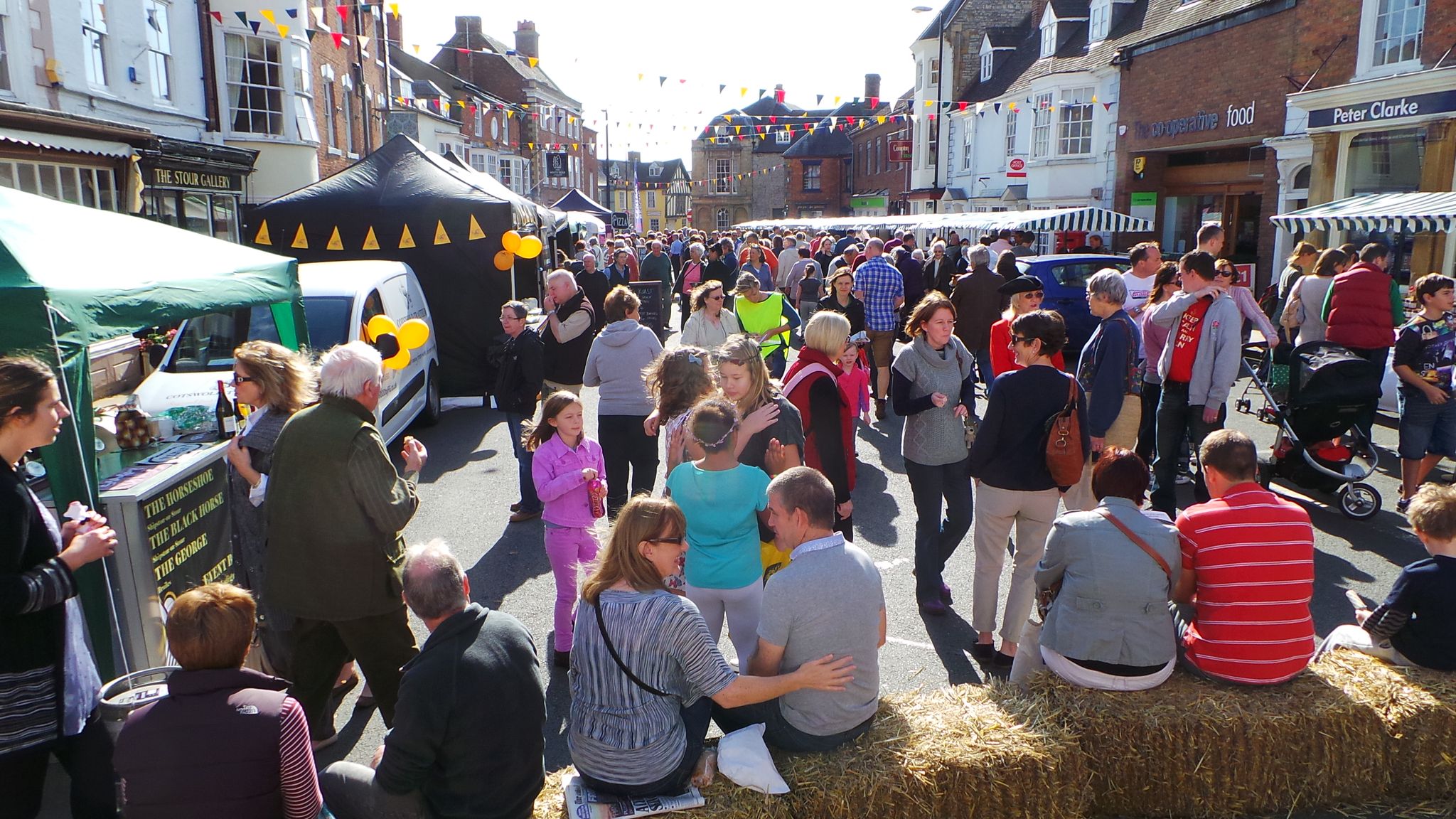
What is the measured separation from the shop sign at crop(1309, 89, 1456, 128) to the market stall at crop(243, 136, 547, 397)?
1359 centimetres

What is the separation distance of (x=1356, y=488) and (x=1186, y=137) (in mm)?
17451

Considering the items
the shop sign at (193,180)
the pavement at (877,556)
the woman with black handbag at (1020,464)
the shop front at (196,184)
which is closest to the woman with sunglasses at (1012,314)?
Result: the woman with black handbag at (1020,464)

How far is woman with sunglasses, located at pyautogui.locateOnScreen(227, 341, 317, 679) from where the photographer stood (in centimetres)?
433

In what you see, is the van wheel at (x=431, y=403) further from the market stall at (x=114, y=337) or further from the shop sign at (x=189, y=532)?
the shop sign at (x=189, y=532)

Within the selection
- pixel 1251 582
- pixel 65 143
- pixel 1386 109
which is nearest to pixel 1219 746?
pixel 1251 582

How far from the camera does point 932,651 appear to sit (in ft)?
17.0

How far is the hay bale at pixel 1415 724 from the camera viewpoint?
3719 millimetres

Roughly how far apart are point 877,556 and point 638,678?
397 centimetres

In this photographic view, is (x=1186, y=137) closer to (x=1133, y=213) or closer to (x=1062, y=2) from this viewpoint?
(x=1133, y=213)

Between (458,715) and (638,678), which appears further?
(638,678)

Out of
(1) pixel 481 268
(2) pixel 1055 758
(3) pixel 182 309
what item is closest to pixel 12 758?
(3) pixel 182 309

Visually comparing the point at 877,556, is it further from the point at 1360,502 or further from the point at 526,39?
the point at 526,39

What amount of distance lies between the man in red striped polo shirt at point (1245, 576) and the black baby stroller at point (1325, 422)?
4194 mm

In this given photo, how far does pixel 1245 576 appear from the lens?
12.0ft
